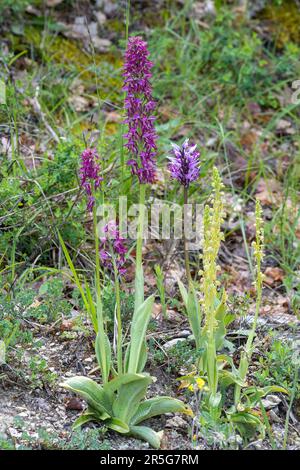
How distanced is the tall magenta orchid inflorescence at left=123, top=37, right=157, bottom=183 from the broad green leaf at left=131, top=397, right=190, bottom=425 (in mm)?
891

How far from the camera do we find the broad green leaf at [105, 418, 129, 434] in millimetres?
2902

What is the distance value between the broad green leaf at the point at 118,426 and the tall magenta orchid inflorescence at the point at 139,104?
3.15 feet

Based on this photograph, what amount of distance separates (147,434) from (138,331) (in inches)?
15.9

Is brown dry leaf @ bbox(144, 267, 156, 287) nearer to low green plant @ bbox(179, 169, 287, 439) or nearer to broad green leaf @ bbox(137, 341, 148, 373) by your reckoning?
low green plant @ bbox(179, 169, 287, 439)

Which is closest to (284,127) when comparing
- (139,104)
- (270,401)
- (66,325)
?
(66,325)

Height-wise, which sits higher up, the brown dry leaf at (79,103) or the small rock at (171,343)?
the brown dry leaf at (79,103)

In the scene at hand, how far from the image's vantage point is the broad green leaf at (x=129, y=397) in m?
2.88

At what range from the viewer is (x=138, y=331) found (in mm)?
3020

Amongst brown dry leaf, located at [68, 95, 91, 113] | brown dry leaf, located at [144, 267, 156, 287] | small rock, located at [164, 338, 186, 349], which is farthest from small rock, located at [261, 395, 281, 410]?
brown dry leaf, located at [68, 95, 91, 113]

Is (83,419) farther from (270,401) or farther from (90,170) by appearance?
(90,170)

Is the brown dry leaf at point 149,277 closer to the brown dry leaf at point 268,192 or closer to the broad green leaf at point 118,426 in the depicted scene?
the brown dry leaf at point 268,192

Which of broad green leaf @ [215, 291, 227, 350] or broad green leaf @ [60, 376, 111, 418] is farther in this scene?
broad green leaf @ [215, 291, 227, 350]

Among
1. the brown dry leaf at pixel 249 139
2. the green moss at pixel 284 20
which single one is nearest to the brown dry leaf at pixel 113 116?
the brown dry leaf at pixel 249 139
